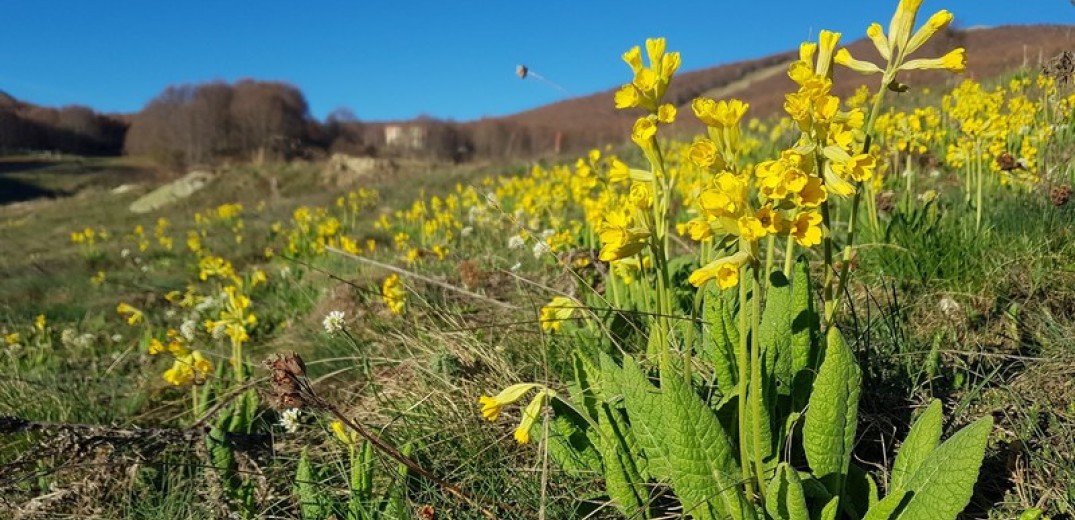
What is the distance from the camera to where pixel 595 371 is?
1.68 m

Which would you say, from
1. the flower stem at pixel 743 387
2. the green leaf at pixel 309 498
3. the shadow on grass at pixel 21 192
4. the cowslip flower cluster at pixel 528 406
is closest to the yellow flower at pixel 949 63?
the flower stem at pixel 743 387

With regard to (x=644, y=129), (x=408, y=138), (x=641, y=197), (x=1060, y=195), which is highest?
(x=408, y=138)

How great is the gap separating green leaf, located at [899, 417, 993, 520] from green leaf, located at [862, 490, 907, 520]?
0.02 m

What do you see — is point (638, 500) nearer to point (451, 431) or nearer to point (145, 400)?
point (451, 431)

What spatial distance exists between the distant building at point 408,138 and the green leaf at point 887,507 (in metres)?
31.0

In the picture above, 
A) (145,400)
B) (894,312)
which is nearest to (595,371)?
(894,312)

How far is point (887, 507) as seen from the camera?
4.37 ft

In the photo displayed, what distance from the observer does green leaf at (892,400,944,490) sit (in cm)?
137

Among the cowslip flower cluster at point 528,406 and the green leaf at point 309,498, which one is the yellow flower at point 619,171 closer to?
the cowslip flower cluster at point 528,406

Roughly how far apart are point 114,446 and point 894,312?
224 cm

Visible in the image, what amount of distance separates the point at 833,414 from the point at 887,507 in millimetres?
192

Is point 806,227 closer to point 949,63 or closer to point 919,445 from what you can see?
point 949,63

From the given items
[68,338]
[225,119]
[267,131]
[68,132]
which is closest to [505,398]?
[68,338]

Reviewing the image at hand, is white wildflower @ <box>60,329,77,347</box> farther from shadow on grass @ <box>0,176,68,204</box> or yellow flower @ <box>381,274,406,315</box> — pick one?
shadow on grass @ <box>0,176,68,204</box>
